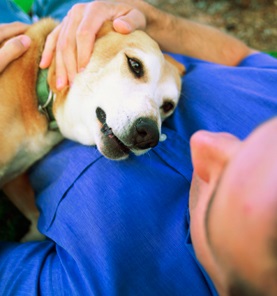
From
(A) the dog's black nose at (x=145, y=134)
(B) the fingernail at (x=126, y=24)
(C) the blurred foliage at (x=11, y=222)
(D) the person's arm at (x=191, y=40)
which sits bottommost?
(C) the blurred foliage at (x=11, y=222)

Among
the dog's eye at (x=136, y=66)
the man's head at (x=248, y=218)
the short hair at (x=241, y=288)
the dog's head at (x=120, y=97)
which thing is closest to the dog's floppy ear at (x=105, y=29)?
the dog's head at (x=120, y=97)

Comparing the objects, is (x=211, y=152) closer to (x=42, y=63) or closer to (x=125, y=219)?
(x=125, y=219)

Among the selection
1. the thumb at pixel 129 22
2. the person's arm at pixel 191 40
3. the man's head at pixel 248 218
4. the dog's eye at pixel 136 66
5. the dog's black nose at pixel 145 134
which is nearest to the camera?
the man's head at pixel 248 218

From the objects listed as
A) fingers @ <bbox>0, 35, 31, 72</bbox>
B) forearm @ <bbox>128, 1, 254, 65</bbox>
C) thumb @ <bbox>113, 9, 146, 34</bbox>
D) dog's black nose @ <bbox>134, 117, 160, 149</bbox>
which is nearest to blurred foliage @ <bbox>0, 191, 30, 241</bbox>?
fingers @ <bbox>0, 35, 31, 72</bbox>

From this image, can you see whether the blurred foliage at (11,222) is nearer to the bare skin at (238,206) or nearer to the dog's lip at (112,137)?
the dog's lip at (112,137)

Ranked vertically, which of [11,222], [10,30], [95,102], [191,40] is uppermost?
[10,30]

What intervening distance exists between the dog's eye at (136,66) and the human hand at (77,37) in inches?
7.9

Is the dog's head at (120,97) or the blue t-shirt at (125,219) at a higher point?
the dog's head at (120,97)

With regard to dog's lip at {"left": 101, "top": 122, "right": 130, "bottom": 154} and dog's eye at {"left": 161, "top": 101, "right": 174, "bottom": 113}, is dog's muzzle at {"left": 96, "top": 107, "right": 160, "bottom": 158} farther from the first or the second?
dog's eye at {"left": 161, "top": 101, "right": 174, "bottom": 113}

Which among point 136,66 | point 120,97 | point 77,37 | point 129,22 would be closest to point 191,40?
point 129,22

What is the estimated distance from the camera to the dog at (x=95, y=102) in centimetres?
143

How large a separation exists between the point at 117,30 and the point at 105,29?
68 mm

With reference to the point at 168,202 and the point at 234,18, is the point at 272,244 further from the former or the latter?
the point at 234,18

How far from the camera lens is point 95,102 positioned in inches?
60.6
